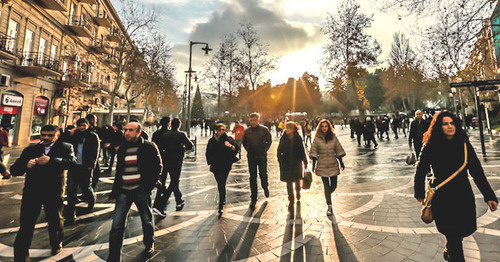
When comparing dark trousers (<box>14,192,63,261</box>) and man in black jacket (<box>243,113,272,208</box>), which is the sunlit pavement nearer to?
dark trousers (<box>14,192,63,261</box>)

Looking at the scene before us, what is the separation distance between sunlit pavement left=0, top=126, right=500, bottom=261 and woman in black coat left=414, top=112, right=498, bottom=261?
2.63 ft

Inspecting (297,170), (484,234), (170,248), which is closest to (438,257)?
(484,234)

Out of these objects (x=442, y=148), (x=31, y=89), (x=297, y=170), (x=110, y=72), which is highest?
(x=110, y=72)

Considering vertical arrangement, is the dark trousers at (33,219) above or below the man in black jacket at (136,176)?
below

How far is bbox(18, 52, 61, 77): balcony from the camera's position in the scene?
15081 mm

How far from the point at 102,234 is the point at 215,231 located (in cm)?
193

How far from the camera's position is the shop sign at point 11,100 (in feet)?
45.6

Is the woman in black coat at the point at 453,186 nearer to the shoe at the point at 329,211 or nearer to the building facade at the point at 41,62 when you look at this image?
the shoe at the point at 329,211

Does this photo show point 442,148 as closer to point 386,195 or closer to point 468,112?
point 386,195

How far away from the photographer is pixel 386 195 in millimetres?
5340

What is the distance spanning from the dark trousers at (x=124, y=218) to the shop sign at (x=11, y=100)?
59.4 ft

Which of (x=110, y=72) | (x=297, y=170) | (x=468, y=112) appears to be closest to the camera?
(x=297, y=170)

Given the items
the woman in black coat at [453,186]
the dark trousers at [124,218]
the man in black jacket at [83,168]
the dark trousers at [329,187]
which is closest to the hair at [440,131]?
the woman in black coat at [453,186]

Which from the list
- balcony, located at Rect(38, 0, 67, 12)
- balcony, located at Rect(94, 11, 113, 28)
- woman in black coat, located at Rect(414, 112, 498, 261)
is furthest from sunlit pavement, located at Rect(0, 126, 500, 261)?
balcony, located at Rect(94, 11, 113, 28)
